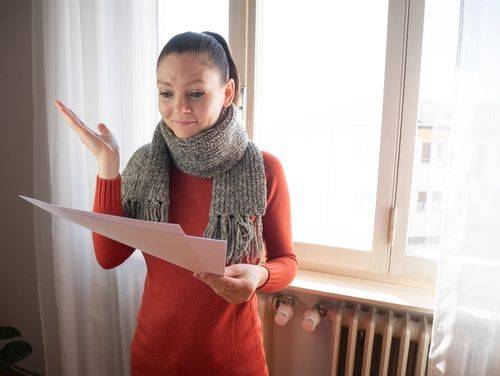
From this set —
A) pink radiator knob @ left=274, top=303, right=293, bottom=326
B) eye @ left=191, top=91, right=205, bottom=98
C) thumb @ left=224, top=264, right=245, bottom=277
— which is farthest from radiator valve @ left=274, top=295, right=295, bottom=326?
eye @ left=191, top=91, right=205, bottom=98

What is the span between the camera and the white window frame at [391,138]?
1072mm

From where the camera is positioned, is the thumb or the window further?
the window

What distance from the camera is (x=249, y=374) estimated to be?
79 centimetres

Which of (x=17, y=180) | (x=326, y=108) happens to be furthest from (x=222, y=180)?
(x=17, y=180)

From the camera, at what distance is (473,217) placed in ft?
2.96

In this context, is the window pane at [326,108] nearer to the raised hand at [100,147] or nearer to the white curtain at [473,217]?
the white curtain at [473,217]

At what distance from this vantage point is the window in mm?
1064

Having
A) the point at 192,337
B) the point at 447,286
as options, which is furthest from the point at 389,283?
the point at 192,337

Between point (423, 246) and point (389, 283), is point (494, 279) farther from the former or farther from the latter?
point (389, 283)

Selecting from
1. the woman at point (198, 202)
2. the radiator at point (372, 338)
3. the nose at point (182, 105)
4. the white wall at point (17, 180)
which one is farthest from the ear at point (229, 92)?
the white wall at point (17, 180)

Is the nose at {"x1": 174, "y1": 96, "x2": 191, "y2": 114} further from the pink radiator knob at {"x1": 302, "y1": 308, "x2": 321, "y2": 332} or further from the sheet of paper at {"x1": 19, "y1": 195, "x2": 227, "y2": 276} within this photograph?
the pink radiator knob at {"x1": 302, "y1": 308, "x2": 321, "y2": 332}

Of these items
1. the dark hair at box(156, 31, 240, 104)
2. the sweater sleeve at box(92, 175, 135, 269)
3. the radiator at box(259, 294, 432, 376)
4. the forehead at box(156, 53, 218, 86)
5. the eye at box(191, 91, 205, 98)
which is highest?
the dark hair at box(156, 31, 240, 104)

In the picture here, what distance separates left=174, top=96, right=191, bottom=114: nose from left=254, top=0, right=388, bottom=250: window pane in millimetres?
631

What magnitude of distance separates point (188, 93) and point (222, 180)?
0.20 metres
